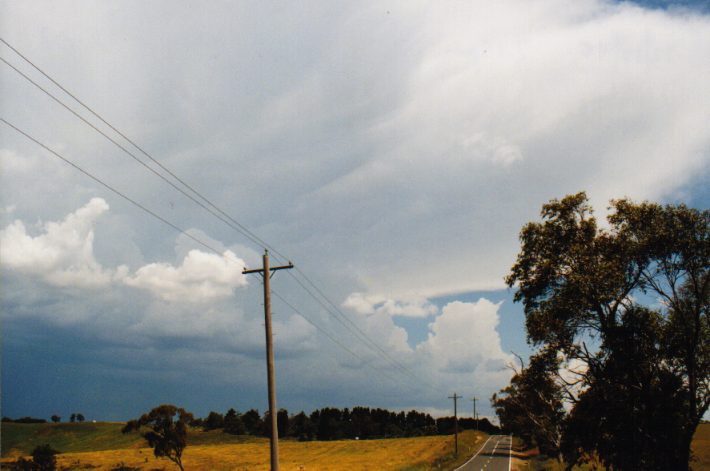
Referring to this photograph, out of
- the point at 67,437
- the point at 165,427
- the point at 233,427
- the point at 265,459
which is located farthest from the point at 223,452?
the point at 67,437

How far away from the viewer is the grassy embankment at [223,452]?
7406cm

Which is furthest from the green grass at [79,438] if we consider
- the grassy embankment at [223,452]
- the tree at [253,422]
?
the tree at [253,422]

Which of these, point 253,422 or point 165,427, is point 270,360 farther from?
point 253,422

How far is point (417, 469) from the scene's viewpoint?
5362 centimetres

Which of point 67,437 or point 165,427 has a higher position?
point 165,427

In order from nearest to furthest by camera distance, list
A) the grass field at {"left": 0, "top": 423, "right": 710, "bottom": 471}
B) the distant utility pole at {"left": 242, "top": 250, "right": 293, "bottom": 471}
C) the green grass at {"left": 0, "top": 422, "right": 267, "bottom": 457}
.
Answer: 1. the distant utility pole at {"left": 242, "top": 250, "right": 293, "bottom": 471}
2. the grass field at {"left": 0, "top": 423, "right": 710, "bottom": 471}
3. the green grass at {"left": 0, "top": 422, "right": 267, "bottom": 457}

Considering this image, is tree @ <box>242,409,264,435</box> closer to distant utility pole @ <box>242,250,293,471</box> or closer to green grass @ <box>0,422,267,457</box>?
green grass @ <box>0,422,267,457</box>

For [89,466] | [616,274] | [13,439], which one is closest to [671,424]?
[616,274]

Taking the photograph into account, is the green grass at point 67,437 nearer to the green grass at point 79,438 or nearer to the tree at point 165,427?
the green grass at point 79,438

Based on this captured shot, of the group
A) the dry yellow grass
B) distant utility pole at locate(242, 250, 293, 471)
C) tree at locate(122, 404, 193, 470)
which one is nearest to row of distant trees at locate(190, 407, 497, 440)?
the dry yellow grass

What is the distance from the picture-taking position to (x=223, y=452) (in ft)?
323

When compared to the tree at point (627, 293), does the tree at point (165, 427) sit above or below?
below

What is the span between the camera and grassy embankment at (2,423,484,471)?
74.1 m

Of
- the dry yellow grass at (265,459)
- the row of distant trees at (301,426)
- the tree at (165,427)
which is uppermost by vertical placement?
the tree at (165,427)
